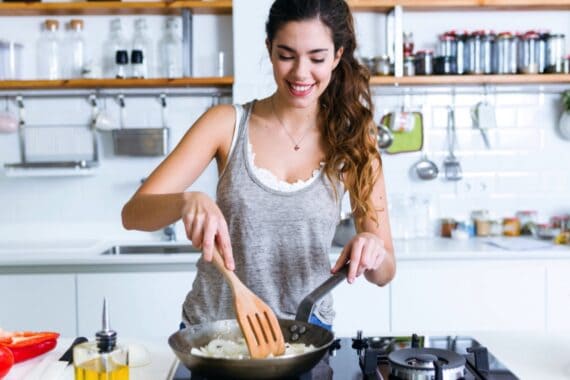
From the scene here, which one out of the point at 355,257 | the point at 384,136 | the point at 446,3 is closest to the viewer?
the point at 355,257

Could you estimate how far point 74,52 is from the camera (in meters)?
3.42

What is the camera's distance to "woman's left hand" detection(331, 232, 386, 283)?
4.59 ft

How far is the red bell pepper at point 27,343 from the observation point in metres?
1.43

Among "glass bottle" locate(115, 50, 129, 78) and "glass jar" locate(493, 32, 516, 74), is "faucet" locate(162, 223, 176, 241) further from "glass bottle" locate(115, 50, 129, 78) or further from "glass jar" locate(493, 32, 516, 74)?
"glass jar" locate(493, 32, 516, 74)

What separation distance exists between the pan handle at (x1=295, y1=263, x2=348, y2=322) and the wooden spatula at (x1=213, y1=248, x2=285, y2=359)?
86 millimetres

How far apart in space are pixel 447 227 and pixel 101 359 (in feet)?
8.46

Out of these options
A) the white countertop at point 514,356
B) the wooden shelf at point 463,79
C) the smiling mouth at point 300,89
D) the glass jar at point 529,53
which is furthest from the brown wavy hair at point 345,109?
the glass jar at point 529,53

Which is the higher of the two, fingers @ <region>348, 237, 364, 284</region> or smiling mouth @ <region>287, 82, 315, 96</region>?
smiling mouth @ <region>287, 82, 315, 96</region>

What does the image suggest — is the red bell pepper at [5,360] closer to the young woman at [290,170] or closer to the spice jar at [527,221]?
the young woman at [290,170]

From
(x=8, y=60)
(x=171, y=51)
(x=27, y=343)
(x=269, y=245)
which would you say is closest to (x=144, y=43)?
(x=171, y=51)

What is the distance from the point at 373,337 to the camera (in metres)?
1.60

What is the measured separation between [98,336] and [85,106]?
2501 mm

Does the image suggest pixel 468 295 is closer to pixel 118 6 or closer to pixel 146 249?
pixel 146 249

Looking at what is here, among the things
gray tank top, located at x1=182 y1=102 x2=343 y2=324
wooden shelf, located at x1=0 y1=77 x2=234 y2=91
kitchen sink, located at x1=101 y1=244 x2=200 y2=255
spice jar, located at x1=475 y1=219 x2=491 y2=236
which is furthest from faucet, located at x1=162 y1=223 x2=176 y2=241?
gray tank top, located at x1=182 y1=102 x2=343 y2=324
